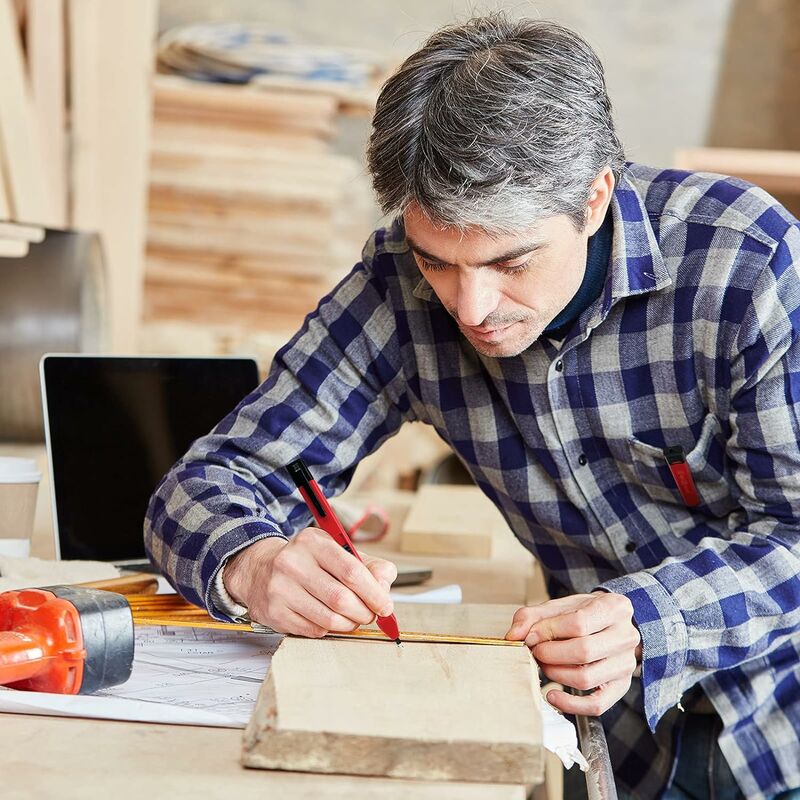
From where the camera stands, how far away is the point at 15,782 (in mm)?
897

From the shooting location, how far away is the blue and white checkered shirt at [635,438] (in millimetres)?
1301

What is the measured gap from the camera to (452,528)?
6.82 feet

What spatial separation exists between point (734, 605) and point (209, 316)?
133 inches

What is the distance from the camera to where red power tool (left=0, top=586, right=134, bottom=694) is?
40.8 inches

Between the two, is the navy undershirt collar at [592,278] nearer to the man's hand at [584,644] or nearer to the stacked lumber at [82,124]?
the man's hand at [584,644]

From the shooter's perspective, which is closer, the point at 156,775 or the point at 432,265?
the point at 156,775

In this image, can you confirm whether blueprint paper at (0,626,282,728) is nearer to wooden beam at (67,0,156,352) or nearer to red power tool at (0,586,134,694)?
red power tool at (0,586,134,694)

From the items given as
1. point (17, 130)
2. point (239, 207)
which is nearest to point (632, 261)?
point (17, 130)

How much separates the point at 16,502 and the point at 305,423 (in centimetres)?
47

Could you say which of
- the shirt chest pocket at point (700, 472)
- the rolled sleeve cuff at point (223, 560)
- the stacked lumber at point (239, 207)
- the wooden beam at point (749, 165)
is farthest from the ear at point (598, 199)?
the stacked lumber at point (239, 207)

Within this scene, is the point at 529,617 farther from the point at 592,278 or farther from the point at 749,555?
the point at 592,278

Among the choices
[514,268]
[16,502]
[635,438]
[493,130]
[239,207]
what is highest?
[493,130]

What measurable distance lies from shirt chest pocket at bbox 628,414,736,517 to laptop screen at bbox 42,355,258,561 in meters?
0.76

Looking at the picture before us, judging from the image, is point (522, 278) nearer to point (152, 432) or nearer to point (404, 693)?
point (404, 693)
